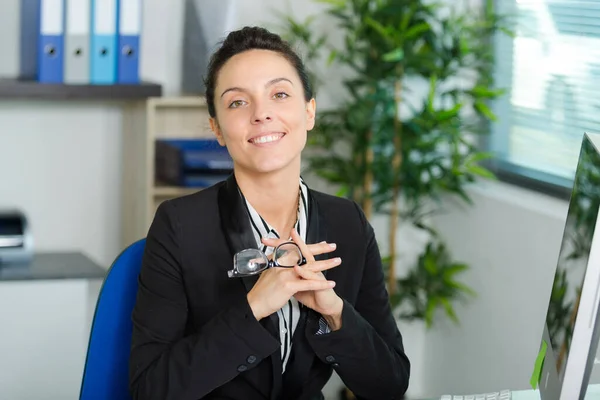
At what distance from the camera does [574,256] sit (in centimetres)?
125

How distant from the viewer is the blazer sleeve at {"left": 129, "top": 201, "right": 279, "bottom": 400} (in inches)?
59.2

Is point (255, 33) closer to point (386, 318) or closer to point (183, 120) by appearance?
point (386, 318)

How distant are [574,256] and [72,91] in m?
2.14

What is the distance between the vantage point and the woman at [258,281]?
1.51 meters

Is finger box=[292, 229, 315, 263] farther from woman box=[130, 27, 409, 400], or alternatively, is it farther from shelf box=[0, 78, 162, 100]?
shelf box=[0, 78, 162, 100]

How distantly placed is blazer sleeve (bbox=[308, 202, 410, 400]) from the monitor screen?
0.34m

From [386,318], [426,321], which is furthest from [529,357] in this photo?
[386,318]

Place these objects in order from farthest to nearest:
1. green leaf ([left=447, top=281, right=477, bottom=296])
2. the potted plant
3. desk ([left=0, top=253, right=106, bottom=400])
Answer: green leaf ([left=447, top=281, right=477, bottom=296]), the potted plant, desk ([left=0, top=253, right=106, bottom=400])

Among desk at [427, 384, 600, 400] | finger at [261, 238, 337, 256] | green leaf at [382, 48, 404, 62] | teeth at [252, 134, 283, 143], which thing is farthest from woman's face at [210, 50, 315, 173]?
green leaf at [382, 48, 404, 62]

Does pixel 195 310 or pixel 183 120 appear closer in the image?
pixel 195 310

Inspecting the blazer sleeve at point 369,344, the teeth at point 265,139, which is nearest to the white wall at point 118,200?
the blazer sleeve at point 369,344

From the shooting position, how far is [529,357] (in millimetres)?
2896

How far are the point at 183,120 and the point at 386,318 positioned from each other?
177 centimetres

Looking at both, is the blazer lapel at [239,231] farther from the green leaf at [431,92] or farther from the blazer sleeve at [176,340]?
the green leaf at [431,92]
